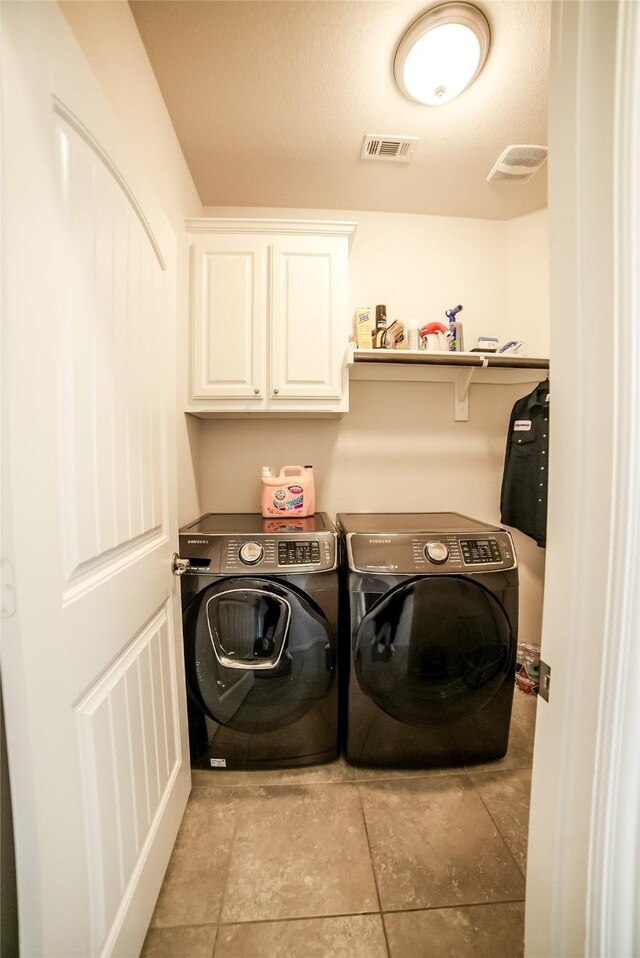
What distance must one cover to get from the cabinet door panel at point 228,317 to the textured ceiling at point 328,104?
41 cm

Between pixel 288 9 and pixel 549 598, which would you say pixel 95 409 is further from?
pixel 288 9

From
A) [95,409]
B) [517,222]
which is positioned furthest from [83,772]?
[517,222]

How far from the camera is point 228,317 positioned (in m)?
1.62

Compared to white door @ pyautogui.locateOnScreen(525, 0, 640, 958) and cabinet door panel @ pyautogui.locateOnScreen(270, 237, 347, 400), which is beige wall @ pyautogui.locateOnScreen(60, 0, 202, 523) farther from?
white door @ pyautogui.locateOnScreen(525, 0, 640, 958)

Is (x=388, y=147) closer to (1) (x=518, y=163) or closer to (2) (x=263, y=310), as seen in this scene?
(1) (x=518, y=163)

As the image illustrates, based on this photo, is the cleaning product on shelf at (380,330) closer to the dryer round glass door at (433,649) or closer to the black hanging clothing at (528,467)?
the black hanging clothing at (528,467)

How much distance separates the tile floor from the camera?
91cm

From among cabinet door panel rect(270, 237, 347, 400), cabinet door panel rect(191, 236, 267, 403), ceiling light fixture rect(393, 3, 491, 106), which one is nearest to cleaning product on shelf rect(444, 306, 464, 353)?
cabinet door panel rect(270, 237, 347, 400)

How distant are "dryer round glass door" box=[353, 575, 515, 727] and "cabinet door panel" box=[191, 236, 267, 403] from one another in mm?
1149

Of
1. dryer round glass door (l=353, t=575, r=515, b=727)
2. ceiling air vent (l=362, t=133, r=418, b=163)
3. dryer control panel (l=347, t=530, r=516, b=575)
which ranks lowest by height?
dryer round glass door (l=353, t=575, r=515, b=727)

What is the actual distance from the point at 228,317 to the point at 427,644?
1684 millimetres

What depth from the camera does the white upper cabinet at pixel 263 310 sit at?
5.30 feet

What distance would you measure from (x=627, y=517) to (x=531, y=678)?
75.6 inches

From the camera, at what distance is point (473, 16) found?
1.09 meters
